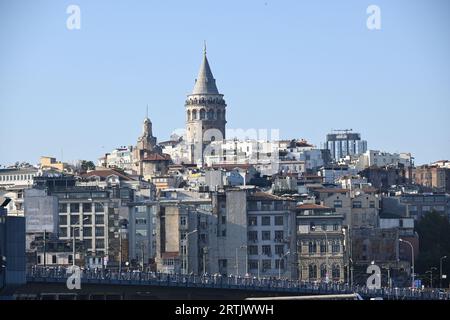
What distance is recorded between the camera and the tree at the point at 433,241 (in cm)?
15175

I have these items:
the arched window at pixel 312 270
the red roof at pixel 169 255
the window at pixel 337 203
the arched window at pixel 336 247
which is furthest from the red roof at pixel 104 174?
the arched window at pixel 312 270

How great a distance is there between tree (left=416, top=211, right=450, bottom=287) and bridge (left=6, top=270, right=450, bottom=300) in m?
43.0

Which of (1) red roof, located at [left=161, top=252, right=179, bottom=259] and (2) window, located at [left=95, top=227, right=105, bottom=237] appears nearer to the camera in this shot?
(1) red roof, located at [left=161, top=252, right=179, bottom=259]

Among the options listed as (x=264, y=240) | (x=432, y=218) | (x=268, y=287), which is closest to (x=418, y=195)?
(x=432, y=218)

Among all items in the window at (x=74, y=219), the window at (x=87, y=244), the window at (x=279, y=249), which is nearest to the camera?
the window at (x=279, y=249)

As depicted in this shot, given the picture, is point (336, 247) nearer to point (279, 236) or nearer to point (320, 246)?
point (320, 246)

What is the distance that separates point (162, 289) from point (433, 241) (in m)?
65.2

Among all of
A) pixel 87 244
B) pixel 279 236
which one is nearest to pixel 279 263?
pixel 279 236

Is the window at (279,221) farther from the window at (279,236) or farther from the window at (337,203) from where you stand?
the window at (337,203)

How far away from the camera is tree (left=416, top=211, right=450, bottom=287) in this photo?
152m

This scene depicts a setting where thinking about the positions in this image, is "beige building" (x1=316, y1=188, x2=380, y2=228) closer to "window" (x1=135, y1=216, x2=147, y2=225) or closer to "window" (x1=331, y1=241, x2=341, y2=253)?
A: "window" (x1=331, y1=241, x2=341, y2=253)

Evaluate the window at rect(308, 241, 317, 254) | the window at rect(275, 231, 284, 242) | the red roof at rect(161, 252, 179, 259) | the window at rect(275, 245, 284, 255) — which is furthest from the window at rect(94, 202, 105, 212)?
the window at rect(308, 241, 317, 254)

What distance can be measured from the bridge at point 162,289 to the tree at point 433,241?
141 ft
